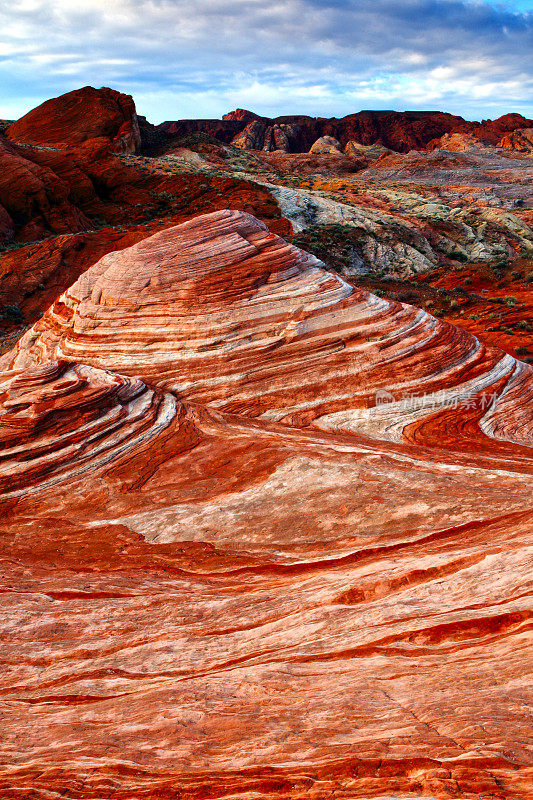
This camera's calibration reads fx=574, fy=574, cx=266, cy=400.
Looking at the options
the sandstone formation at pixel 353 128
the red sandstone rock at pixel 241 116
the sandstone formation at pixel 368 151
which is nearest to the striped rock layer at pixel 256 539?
the sandstone formation at pixel 368 151

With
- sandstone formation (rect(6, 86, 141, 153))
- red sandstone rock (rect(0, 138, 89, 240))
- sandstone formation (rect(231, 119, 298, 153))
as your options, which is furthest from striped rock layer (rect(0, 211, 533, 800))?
sandstone formation (rect(231, 119, 298, 153))

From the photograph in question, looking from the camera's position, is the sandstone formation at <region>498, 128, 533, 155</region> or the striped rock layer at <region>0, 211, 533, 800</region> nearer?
the striped rock layer at <region>0, 211, 533, 800</region>

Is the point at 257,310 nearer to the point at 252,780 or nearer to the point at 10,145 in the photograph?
the point at 252,780

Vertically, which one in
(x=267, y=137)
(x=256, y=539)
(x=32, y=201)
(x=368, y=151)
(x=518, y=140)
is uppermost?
(x=267, y=137)

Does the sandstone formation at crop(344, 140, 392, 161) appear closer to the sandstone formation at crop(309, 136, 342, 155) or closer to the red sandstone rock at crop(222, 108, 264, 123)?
the sandstone formation at crop(309, 136, 342, 155)

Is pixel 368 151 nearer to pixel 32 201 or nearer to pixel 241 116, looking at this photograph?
pixel 241 116

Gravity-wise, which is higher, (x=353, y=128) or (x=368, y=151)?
(x=353, y=128)

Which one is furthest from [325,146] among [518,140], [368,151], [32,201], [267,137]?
[32,201]

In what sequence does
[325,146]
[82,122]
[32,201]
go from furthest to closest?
1. [325,146]
2. [82,122]
3. [32,201]
